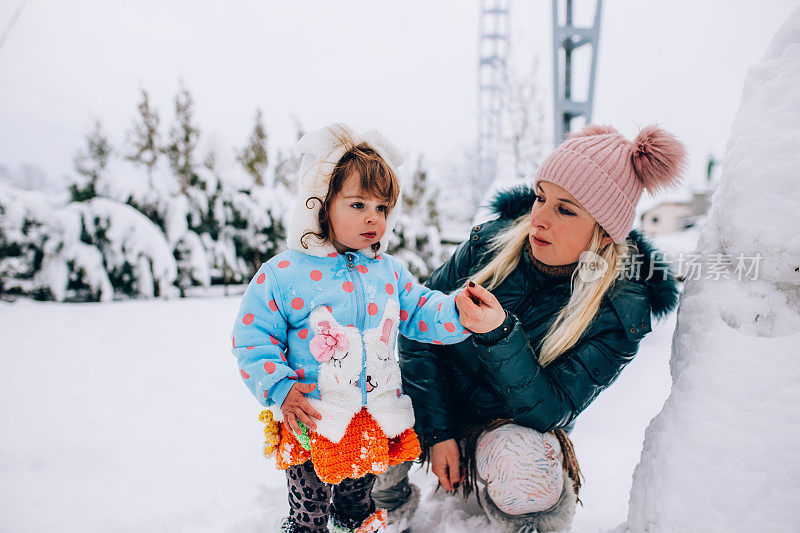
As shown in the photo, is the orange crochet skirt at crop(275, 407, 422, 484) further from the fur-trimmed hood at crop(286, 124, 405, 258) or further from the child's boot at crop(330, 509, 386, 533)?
the fur-trimmed hood at crop(286, 124, 405, 258)

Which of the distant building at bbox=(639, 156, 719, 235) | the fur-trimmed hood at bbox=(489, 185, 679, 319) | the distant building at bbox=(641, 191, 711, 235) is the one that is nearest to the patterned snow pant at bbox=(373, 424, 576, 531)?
the fur-trimmed hood at bbox=(489, 185, 679, 319)

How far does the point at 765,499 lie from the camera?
0.91m

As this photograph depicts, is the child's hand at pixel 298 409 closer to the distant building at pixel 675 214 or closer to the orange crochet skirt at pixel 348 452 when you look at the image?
the orange crochet skirt at pixel 348 452

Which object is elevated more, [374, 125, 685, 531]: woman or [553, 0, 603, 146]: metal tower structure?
[553, 0, 603, 146]: metal tower structure

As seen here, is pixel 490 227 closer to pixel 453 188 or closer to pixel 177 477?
pixel 177 477

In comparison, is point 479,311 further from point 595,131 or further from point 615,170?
point 595,131

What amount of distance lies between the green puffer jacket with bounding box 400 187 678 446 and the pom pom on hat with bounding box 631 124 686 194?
24 centimetres

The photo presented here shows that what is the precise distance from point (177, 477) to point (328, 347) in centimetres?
124

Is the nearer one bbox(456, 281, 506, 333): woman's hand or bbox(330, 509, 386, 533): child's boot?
bbox(456, 281, 506, 333): woman's hand

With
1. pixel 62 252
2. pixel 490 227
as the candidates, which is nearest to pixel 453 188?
pixel 62 252

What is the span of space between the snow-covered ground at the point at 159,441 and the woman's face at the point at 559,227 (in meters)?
0.99

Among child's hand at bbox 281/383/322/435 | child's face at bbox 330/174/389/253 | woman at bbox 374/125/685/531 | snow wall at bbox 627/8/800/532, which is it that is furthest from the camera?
woman at bbox 374/125/685/531

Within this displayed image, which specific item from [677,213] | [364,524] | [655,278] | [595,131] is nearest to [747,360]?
[655,278]

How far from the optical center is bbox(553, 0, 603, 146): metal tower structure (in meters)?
5.09
